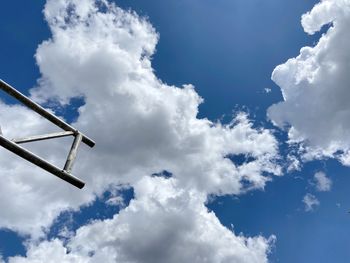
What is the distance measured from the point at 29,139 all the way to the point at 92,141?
6.99 feet

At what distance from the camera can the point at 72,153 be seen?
7.88 meters

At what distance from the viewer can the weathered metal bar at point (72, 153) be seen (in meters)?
7.30

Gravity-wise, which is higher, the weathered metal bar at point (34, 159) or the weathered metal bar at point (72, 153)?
the weathered metal bar at point (72, 153)

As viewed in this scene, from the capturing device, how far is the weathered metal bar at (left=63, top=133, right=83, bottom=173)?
24.0 feet

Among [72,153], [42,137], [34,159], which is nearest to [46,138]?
[42,137]

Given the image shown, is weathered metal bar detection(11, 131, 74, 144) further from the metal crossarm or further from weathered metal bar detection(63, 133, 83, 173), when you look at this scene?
weathered metal bar detection(63, 133, 83, 173)

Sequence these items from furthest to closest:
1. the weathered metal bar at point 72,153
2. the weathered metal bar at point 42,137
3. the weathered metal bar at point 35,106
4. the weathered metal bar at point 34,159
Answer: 1. the weathered metal bar at point 35,106
2. the weathered metal bar at point 72,153
3. the weathered metal bar at point 42,137
4. the weathered metal bar at point 34,159

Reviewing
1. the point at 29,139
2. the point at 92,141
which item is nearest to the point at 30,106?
the point at 29,139

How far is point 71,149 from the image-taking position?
802 centimetres

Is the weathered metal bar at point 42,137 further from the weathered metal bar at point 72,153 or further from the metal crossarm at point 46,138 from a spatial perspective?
the weathered metal bar at point 72,153

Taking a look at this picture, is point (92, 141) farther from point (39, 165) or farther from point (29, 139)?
point (39, 165)

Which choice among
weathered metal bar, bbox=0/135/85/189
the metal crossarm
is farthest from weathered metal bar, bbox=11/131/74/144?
weathered metal bar, bbox=0/135/85/189

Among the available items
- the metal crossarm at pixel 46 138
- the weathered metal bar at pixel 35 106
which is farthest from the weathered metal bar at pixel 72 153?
the weathered metal bar at pixel 35 106

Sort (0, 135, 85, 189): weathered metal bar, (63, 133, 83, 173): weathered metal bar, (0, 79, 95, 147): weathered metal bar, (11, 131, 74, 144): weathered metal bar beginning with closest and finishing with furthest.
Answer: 1. (0, 135, 85, 189): weathered metal bar
2. (11, 131, 74, 144): weathered metal bar
3. (63, 133, 83, 173): weathered metal bar
4. (0, 79, 95, 147): weathered metal bar
